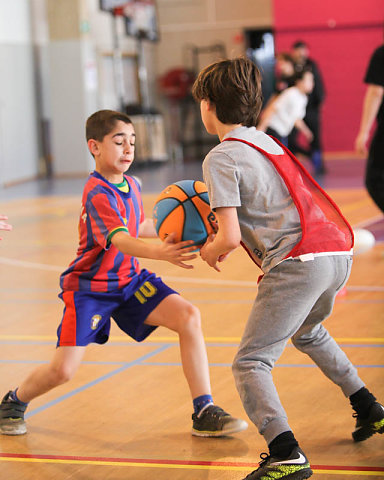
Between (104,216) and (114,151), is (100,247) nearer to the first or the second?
(104,216)

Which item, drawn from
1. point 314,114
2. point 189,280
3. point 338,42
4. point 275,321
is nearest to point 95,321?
point 275,321

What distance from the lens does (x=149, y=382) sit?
397cm

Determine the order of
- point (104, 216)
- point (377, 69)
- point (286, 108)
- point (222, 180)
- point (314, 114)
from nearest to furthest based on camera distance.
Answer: point (222, 180), point (104, 216), point (377, 69), point (286, 108), point (314, 114)

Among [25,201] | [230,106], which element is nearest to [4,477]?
[230,106]

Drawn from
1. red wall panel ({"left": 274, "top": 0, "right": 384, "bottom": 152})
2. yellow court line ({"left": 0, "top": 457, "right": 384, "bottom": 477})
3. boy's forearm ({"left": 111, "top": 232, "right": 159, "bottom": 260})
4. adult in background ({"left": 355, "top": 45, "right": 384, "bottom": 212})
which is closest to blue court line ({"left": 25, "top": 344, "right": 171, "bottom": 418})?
yellow court line ({"left": 0, "top": 457, "right": 384, "bottom": 477})

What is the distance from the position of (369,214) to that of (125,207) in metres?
6.15

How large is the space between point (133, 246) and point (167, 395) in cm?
102

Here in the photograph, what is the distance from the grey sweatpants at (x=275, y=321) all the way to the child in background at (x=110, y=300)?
513mm

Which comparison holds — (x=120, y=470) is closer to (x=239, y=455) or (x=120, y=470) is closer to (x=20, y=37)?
(x=239, y=455)

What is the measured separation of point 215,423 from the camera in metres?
3.23

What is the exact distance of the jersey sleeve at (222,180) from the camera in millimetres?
2662

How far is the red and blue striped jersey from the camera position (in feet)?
10.7

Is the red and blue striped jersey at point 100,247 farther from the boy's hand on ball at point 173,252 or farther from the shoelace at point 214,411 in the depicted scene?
the shoelace at point 214,411

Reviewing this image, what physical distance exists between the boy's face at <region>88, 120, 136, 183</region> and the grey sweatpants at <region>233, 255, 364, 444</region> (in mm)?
860
